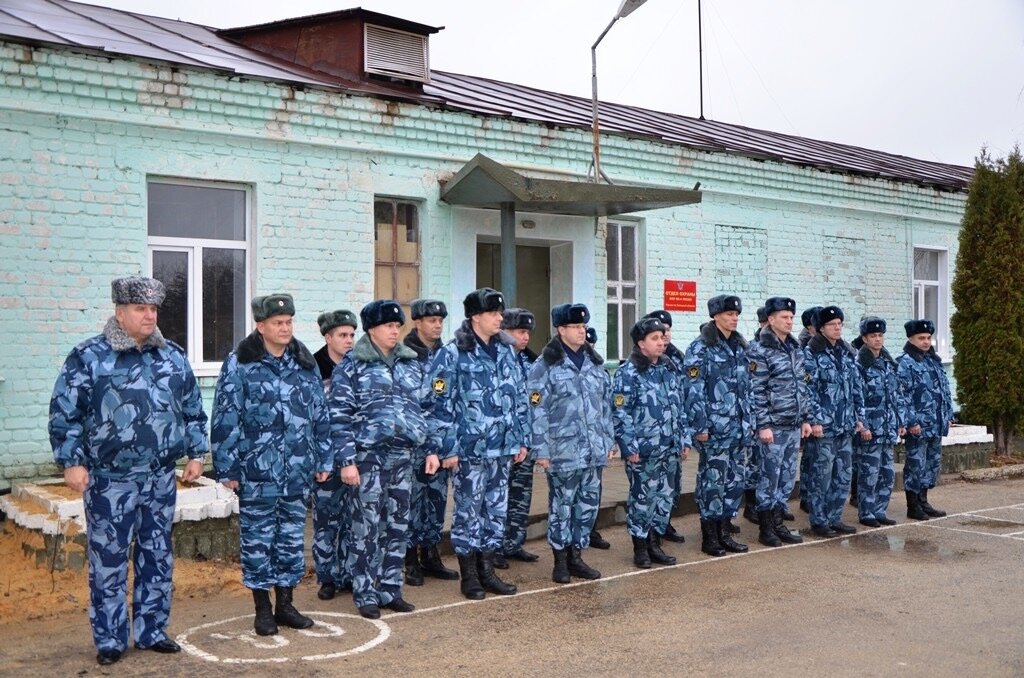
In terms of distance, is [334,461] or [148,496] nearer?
[148,496]

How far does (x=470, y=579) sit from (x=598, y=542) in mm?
1888

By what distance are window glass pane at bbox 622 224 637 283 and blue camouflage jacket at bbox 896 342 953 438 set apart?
3.81 m

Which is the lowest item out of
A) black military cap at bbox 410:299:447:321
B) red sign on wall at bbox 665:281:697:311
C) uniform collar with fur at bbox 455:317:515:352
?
uniform collar with fur at bbox 455:317:515:352

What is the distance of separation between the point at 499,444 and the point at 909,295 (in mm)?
11238

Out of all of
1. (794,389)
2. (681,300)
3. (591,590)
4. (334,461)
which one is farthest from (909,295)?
(334,461)

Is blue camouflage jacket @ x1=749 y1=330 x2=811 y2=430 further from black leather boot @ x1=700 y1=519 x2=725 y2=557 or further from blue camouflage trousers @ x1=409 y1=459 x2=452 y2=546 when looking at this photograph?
blue camouflage trousers @ x1=409 y1=459 x2=452 y2=546

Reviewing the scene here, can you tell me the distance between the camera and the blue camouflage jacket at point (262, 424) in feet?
19.9

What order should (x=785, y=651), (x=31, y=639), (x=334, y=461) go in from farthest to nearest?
(x=334, y=461)
(x=31, y=639)
(x=785, y=651)

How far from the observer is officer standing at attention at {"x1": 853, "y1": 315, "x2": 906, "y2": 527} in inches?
379

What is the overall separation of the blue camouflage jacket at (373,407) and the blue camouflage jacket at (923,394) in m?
5.06

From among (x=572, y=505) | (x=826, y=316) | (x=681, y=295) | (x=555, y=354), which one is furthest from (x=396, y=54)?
(x=572, y=505)

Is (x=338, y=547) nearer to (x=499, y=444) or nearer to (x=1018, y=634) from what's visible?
(x=499, y=444)

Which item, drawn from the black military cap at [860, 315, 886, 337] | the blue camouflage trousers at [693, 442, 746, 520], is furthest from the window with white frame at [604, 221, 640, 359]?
the blue camouflage trousers at [693, 442, 746, 520]

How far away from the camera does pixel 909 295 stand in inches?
653
